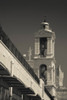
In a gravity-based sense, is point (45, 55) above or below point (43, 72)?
above

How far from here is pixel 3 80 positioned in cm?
4919

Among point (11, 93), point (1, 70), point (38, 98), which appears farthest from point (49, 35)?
point (1, 70)

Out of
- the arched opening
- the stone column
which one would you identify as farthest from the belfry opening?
the arched opening

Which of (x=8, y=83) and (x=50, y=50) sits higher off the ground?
(x=50, y=50)

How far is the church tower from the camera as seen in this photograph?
122500 mm

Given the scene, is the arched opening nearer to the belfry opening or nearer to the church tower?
the church tower

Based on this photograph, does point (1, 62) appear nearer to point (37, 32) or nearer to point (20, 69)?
point (20, 69)

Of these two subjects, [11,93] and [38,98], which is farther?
[38,98]

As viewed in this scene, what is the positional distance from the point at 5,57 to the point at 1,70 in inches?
75.9

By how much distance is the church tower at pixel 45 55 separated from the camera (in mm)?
122500

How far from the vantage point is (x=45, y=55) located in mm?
123938

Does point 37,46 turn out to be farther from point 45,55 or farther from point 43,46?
point 45,55

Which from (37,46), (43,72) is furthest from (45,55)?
(43,72)

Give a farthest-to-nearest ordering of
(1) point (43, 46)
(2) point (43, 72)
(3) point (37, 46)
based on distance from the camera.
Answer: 1. (1) point (43, 46)
2. (2) point (43, 72)
3. (3) point (37, 46)
